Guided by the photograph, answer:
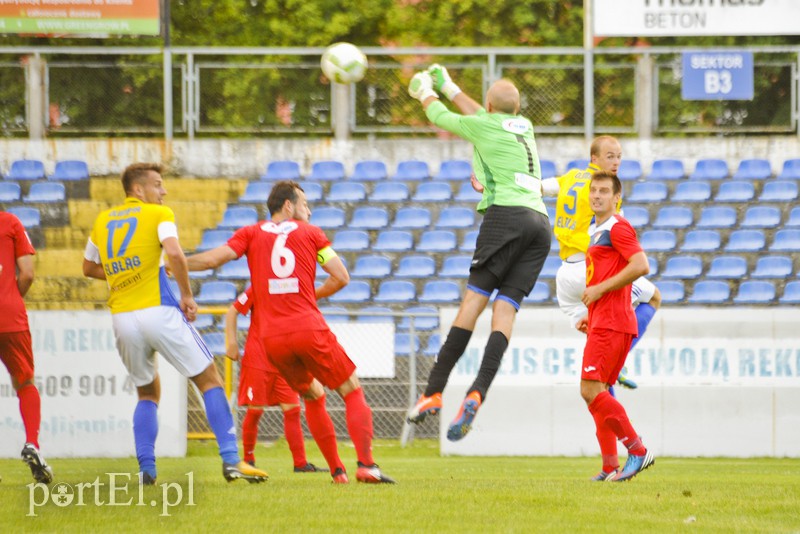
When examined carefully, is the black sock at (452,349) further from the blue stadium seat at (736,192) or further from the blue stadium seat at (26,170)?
the blue stadium seat at (26,170)

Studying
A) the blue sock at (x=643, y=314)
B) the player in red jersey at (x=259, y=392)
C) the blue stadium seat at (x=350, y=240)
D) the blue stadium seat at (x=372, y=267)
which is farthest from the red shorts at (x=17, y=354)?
the blue stadium seat at (x=350, y=240)

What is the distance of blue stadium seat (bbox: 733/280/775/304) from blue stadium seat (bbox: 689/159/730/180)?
2087 millimetres

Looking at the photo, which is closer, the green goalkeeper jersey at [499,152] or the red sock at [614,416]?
the green goalkeeper jersey at [499,152]

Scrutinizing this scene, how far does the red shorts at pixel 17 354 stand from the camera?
10023 mm

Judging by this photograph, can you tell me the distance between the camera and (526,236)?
349 inches

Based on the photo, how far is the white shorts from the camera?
878 cm

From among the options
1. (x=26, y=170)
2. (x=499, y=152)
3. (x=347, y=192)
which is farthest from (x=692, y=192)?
(x=499, y=152)

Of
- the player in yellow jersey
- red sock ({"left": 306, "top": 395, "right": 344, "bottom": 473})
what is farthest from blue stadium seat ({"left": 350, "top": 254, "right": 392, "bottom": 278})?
the player in yellow jersey

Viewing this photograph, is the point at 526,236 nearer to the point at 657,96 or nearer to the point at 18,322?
the point at 18,322

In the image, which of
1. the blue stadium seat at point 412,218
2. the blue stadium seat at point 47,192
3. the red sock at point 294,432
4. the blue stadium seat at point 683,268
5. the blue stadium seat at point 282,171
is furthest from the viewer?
Answer: the blue stadium seat at point 282,171

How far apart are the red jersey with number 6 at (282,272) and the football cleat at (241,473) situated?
89cm

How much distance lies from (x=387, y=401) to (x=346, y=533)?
29.0 ft

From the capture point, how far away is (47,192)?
19.7 metres

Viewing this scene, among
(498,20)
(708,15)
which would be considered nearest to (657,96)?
(708,15)
